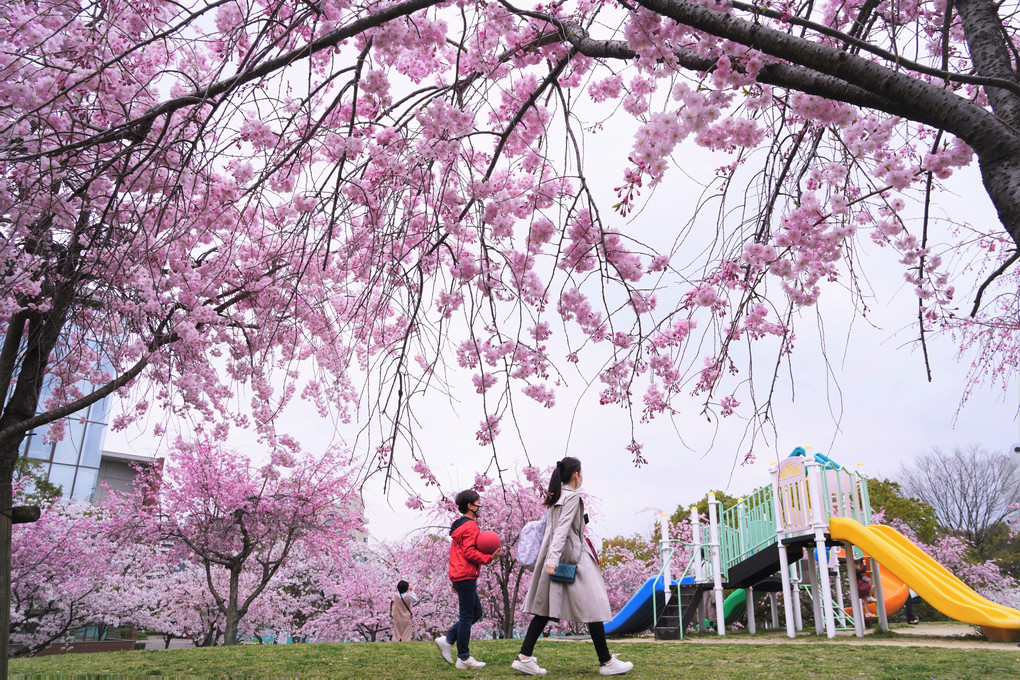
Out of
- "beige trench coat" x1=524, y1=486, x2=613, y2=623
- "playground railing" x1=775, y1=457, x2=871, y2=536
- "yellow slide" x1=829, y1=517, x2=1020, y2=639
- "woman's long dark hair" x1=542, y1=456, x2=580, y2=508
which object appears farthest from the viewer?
"playground railing" x1=775, y1=457, x2=871, y2=536

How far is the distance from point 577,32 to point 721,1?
75 cm

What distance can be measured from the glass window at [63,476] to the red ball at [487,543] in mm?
22213

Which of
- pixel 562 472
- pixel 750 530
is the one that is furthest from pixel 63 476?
pixel 562 472

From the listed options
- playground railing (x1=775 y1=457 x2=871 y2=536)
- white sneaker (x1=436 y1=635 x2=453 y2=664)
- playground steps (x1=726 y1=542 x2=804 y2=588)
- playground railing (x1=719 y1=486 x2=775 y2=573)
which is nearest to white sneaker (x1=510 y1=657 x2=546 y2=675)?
white sneaker (x1=436 y1=635 x2=453 y2=664)

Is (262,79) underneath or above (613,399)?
above

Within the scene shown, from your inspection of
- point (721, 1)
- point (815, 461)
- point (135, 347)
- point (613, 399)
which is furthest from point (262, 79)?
point (815, 461)

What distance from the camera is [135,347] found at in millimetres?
6262

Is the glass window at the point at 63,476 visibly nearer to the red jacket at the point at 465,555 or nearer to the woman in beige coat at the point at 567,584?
the red jacket at the point at 465,555

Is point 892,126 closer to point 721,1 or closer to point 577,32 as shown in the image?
point 721,1

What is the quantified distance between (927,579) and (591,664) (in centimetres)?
541

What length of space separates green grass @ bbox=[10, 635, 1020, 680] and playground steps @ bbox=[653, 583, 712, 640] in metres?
3.86

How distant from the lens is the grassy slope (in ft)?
13.5

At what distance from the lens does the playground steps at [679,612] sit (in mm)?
9984

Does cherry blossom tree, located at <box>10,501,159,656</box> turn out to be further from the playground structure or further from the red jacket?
the red jacket
